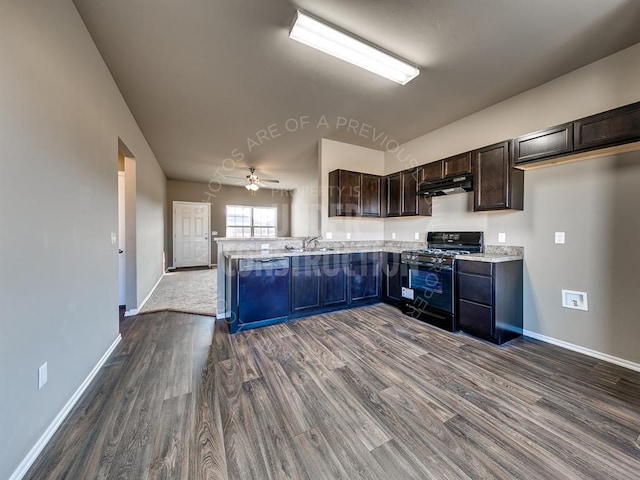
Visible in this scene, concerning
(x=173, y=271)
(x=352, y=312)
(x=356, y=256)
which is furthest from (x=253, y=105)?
(x=173, y=271)

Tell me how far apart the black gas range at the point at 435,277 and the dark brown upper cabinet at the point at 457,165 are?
789mm

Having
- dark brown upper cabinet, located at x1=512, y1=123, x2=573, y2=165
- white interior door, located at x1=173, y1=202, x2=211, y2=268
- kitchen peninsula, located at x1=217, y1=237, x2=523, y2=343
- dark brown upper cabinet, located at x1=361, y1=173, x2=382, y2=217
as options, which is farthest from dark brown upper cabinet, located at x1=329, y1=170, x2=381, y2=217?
white interior door, located at x1=173, y1=202, x2=211, y2=268

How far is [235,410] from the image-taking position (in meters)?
1.60

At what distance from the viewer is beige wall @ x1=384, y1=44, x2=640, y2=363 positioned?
2.08m

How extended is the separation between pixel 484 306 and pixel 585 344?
0.89 meters

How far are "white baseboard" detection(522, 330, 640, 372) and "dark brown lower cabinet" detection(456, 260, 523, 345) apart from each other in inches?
5.6

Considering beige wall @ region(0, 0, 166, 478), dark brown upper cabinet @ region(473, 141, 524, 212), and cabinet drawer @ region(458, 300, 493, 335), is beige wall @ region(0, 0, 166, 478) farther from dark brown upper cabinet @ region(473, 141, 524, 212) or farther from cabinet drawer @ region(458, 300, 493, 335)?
dark brown upper cabinet @ region(473, 141, 524, 212)

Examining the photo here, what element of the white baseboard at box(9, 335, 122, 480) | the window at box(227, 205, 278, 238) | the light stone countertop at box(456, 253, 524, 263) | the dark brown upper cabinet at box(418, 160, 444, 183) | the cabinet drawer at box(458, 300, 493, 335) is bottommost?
the white baseboard at box(9, 335, 122, 480)

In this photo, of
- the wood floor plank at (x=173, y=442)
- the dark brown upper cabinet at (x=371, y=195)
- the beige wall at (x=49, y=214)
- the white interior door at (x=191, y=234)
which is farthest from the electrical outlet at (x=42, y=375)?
the white interior door at (x=191, y=234)

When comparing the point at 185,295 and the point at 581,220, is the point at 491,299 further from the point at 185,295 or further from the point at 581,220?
the point at 185,295

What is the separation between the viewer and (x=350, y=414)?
1566mm

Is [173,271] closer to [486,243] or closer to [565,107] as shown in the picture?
[486,243]

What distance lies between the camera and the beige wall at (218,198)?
7258 mm

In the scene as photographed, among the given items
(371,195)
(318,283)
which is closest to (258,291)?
(318,283)
